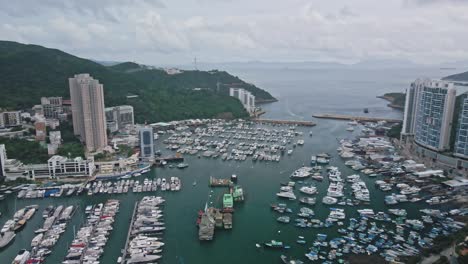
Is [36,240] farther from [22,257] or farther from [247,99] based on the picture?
[247,99]

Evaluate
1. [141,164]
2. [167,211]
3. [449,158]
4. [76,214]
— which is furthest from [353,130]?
[76,214]

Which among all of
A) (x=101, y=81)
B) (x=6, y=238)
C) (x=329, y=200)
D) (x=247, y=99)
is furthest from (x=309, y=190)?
(x=101, y=81)

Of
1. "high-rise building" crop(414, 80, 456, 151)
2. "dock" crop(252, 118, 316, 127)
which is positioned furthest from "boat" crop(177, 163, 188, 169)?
"dock" crop(252, 118, 316, 127)

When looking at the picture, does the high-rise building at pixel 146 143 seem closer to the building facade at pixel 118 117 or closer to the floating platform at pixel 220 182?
the floating platform at pixel 220 182

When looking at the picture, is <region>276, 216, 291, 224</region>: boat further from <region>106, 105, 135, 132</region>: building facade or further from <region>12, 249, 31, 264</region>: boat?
<region>106, 105, 135, 132</region>: building facade

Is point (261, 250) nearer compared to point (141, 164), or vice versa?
point (261, 250)

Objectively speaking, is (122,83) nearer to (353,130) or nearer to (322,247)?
(353,130)

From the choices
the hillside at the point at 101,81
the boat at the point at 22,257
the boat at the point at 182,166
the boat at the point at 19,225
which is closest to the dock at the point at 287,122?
the hillside at the point at 101,81
